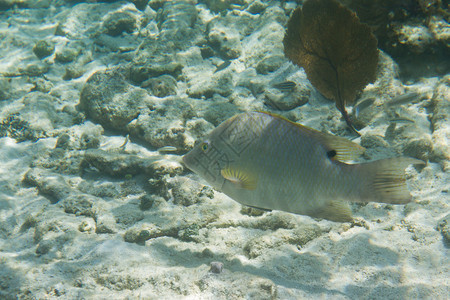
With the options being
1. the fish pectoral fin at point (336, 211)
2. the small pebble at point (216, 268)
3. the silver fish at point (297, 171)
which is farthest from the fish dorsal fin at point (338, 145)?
the small pebble at point (216, 268)

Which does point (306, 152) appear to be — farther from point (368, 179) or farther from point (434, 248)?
point (434, 248)

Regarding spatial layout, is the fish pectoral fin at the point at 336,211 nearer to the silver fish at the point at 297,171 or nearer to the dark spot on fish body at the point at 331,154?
the silver fish at the point at 297,171

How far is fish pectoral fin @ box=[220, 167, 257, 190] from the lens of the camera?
1892mm

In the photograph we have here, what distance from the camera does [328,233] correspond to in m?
3.06

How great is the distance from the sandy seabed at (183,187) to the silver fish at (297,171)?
0.76 metres

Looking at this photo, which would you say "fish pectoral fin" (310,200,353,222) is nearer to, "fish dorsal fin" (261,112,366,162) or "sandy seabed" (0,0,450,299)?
"fish dorsal fin" (261,112,366,162)

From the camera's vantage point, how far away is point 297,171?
1.87 metres

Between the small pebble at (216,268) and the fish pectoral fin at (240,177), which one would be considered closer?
the fish pectoral fin at (240,177)

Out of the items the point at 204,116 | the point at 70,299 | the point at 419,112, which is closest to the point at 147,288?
the point at 70,299

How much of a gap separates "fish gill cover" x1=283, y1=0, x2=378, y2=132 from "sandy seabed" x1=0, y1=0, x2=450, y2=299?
1.39 ft

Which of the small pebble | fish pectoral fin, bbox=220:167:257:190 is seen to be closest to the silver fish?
fish pectoral fin, bbox=220:167:257:190

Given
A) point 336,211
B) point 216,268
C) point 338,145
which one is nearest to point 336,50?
point 338,145

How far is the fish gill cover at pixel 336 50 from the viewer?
4.44m

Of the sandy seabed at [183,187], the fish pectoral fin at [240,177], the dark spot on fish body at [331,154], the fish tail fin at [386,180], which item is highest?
the dark spot on fish body at [331,154]
